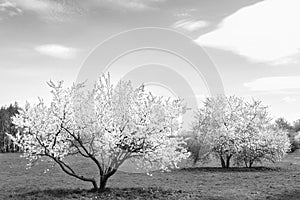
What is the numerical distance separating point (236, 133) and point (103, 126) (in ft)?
74.8

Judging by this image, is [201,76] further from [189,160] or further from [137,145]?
[137,145]

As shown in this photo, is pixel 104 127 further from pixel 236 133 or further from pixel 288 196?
pixel 236 133

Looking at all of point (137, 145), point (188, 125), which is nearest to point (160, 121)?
point (137, 145)

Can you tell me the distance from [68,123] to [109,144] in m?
2.75

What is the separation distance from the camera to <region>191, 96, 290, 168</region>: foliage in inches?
1420

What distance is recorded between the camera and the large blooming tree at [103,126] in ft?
60.2

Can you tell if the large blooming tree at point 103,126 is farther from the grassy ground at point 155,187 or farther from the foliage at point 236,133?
the foliage at point 236,133

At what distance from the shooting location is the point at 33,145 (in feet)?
62.1

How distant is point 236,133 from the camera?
3691 cm

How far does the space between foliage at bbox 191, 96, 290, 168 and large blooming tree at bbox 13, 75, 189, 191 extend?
1766 cm

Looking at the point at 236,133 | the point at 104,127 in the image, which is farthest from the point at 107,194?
the point at 236,133

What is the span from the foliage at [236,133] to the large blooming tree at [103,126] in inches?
695

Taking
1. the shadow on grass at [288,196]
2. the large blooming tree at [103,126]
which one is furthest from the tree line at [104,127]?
the shadow on grass at [288,196]

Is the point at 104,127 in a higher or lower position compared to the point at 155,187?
higher
